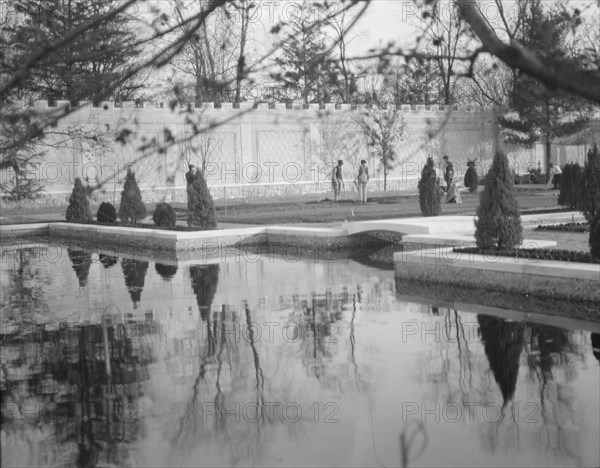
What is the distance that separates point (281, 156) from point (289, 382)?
21.4 m

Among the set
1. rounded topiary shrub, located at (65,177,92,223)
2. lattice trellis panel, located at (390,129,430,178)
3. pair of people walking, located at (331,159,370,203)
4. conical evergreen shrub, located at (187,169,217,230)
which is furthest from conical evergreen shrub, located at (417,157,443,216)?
lattice trellis panel, located at (390,129,430,178)

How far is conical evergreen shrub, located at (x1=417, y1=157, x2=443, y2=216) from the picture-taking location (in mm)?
16609

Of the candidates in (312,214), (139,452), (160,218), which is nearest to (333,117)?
(312,214)

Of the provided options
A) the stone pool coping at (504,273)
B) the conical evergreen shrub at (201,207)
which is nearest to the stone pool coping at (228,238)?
the conical evergreen shrub at (201,207)

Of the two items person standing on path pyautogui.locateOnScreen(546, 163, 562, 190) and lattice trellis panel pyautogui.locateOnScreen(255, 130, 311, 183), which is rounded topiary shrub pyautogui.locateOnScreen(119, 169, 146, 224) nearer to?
lattice trellis panel pyautogui.locateOnScreen(255, 130, 311, 183)

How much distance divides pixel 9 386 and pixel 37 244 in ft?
38.4

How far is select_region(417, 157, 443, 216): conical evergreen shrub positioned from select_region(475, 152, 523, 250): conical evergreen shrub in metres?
6.42

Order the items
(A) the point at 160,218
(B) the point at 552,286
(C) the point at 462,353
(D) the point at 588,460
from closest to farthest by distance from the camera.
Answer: (D) the point at 588,460 < (C) the point at 462,353 < (B) the point at 552,286 < (A) the point at 160,218

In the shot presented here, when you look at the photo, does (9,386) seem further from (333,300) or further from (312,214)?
(312,214)

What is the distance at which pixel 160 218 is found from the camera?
17031mm

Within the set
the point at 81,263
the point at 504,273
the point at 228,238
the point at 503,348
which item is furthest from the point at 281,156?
the point at 503,348

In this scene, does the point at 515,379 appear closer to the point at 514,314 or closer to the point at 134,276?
the point at 514,314

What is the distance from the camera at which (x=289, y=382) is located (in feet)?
20.3

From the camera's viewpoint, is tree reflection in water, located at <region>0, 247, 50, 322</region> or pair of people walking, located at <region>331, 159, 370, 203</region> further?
pair of people walking, located at <region>331, 159, 370, 203</region>
